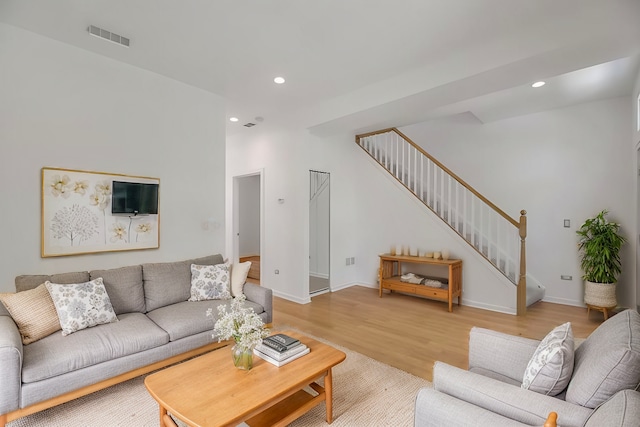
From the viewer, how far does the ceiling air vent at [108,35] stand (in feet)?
9.12

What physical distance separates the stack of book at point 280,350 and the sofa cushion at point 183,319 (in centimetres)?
86

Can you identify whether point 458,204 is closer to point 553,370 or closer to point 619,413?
point 553,370

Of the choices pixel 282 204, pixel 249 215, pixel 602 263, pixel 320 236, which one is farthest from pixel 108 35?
pixel 602 263

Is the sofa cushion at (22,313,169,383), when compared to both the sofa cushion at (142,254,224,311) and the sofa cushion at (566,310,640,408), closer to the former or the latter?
the sofa cushion at (142,254,224,311)

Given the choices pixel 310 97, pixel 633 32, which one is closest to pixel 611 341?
pixel 633 32


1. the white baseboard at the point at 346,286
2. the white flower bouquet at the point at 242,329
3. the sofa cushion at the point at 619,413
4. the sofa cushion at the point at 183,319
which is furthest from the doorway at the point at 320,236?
the sofa cushion at the point at 619,413

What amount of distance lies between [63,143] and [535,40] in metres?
4.45

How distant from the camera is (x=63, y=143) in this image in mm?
3045

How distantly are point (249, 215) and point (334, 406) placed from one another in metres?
6.73

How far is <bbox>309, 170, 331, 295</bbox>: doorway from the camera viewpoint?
5492mm

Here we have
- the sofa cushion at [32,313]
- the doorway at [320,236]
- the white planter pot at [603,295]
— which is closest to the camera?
the sofa cushion at [32,313]

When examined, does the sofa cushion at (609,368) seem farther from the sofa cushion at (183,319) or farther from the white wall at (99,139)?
the white wall at (99,139)

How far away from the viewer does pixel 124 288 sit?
9.73 ft

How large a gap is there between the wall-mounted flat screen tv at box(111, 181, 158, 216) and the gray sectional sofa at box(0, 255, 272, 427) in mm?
→ 672
